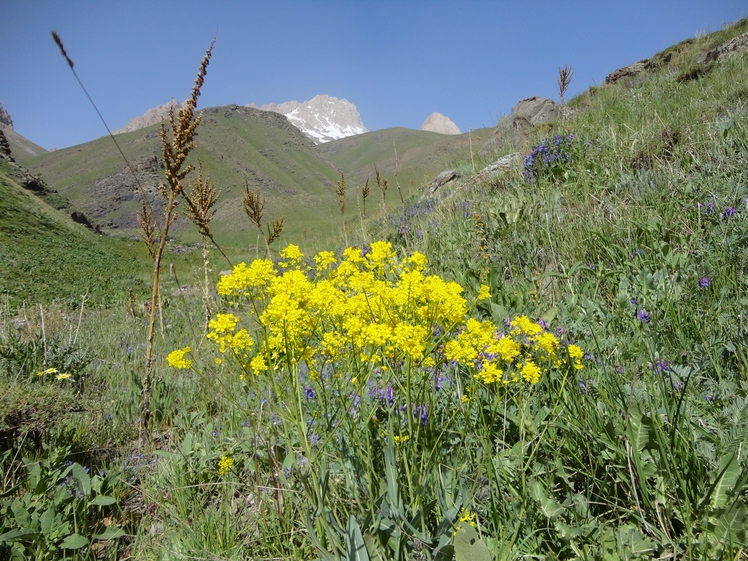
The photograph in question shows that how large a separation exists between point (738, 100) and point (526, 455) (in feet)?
21.8

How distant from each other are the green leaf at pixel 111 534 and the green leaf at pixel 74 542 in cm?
9

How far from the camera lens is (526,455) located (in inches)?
74.9

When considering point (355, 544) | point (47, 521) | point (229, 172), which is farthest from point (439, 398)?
point (229, 172)

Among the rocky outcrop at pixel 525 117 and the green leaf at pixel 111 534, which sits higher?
the rocky outcrop at pixel 525 117

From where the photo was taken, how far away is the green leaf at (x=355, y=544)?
1280 millimetres

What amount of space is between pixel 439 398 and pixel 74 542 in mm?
1880

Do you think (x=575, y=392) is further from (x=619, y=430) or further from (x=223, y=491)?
(x=223, y=491)

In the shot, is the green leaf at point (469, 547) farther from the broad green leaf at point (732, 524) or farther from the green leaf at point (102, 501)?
the green leaf at point (102, 501)

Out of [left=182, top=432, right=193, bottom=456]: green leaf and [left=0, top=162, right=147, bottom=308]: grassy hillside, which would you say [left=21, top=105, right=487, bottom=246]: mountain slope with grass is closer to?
[left=0, top=162, right=147, bottom=308]: grassy hillside

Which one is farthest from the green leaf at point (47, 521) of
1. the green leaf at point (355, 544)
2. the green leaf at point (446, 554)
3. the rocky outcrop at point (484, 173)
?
the rocky outcrop at point (484, 173)

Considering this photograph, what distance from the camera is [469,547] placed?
1.27m

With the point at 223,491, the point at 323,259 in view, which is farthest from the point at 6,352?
the point at 323,259

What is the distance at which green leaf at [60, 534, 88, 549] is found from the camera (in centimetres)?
179

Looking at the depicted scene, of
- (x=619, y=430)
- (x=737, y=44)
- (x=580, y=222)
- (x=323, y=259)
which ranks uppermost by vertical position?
(x=737, y=44)
